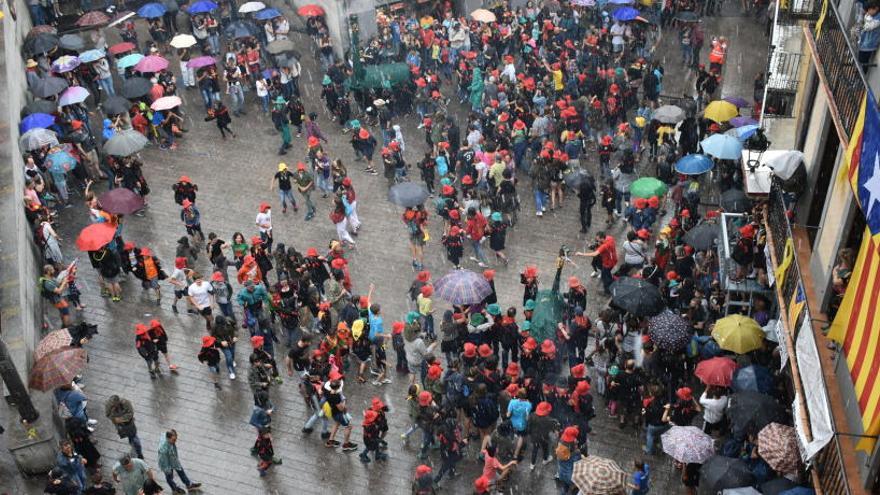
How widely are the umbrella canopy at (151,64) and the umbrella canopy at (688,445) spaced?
19.5m

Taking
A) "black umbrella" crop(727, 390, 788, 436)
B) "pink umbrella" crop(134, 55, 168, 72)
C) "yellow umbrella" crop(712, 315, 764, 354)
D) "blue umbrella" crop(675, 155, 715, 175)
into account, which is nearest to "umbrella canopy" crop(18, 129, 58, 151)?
"pink umbrella" crop(134, 55, 168, 72)

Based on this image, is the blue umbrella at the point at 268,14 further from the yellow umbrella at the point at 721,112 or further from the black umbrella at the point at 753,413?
the black umbrella at the point at 753,413

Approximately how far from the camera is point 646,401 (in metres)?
Answer: 16.6

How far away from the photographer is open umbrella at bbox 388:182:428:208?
72.8ft

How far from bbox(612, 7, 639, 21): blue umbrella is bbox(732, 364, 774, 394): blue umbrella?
17.5 metres

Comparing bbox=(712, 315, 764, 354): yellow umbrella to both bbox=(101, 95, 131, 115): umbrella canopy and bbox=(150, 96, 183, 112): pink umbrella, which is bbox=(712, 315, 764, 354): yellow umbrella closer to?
bbox=(150, 96, 183, 112): pink umbrella

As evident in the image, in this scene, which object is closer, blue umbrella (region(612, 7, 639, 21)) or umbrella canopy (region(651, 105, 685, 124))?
umbrella canopy (region(651, 105, 685, 124))

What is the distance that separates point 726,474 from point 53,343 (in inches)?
476

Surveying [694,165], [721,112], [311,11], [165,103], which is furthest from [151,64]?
[721,112]

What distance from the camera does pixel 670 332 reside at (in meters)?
17.4

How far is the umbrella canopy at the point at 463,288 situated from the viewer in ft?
61.7

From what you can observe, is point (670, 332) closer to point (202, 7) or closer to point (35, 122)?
point (35, 122)

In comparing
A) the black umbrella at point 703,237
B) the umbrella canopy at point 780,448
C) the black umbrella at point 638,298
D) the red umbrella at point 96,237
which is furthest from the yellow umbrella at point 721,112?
the red umbrella at point 96,237

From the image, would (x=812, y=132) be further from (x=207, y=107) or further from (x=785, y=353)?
(x=207, y=107)
